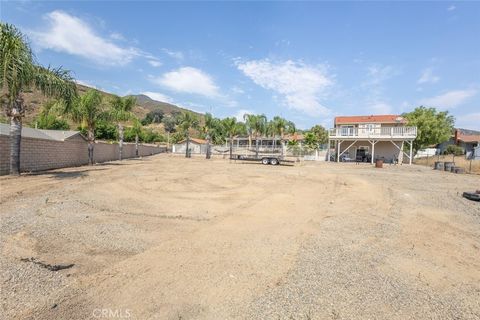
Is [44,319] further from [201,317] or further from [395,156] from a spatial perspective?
[395,156]

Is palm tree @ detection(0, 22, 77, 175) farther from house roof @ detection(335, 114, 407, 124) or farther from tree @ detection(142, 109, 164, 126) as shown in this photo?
tree @ detection(142, 109, 164, 126)

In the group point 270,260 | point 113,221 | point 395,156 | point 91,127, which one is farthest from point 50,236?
point 395,156

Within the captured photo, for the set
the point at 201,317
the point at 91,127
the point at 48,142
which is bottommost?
the point at 201,317

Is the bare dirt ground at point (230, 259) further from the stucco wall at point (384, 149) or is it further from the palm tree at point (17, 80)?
the stucco wall at point (384, 149)

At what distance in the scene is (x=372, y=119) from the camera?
132ft

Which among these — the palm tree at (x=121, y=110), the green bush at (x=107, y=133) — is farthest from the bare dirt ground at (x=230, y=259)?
the green bush at (x=107, y=133)

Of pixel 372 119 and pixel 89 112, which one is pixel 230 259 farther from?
pixel 372 119

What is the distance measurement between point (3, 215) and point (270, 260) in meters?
6.08

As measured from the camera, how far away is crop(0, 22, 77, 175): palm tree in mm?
10859

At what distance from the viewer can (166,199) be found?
893cm

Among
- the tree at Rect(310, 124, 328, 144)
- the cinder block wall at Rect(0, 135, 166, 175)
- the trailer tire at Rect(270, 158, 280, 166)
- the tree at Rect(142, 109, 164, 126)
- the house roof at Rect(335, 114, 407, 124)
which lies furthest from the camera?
the tree at Rect(142, 109, 164, 126)

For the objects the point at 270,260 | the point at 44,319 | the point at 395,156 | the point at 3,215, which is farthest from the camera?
the point at 395,156

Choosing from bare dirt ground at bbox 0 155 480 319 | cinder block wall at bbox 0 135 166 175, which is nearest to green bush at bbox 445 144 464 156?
bare dirt ground at bbox 0 155 480 319

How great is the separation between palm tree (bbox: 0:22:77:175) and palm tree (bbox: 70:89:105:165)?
871 cm
